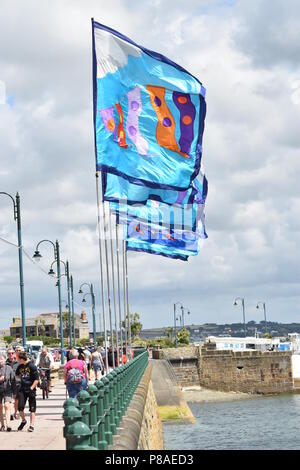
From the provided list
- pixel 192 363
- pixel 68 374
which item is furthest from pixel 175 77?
pixel 192 363

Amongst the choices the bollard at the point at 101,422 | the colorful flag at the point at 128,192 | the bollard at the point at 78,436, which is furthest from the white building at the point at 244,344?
the bollard at the point at 78,436

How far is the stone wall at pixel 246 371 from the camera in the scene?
87375 millimetres

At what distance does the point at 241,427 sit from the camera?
202ft

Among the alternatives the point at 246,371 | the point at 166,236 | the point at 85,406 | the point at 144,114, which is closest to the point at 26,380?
the point at 144,114

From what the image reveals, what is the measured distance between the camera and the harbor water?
50.5 m

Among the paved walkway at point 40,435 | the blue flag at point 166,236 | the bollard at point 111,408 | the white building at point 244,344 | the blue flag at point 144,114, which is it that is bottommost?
the white building at point 244,344

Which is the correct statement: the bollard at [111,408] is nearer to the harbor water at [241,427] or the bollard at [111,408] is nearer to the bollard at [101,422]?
the bollard at [101,422]

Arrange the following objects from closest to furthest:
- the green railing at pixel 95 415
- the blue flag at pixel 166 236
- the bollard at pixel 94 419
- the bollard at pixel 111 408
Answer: the green railing at pixel 95 415, the bollard at pixel 94 419, the bollard at pixel 111 408, the blue flag at pixel 166 236

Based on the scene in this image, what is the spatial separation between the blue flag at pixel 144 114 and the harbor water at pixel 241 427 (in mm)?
23522

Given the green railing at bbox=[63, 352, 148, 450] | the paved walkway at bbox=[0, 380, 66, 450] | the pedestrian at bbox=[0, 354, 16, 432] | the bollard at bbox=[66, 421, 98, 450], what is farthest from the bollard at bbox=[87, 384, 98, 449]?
the pedestrian at bbox=[0, 354, 16, 432]

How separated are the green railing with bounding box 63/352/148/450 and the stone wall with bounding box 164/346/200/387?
6646 cm

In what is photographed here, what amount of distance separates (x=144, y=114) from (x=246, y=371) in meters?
68.9

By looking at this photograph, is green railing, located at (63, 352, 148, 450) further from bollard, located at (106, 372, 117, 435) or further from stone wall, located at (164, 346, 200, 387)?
stone wall, located at (164, 346, 200, 387)
